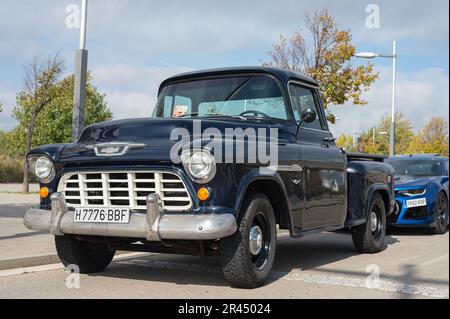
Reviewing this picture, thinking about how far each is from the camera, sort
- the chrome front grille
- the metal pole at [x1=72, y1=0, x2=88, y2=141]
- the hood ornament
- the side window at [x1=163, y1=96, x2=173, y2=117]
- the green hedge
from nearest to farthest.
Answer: the chrome front grille
the hood ornament
the side window at [x1=163, y1=96, x2=173, y2=117]
the metal pole at [x1=72, y1=0, x2=88, y2=141]
the green hedge

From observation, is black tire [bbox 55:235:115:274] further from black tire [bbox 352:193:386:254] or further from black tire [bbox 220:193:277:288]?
black tire [bbox 352:193:386:254]

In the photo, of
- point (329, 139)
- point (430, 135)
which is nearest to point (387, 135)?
point (430, 135)

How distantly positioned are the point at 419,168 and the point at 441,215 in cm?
132

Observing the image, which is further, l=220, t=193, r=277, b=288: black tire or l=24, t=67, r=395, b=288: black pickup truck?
l=220, t=193, r=277, b=288: black tire

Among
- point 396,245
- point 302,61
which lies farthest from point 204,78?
point 302,61

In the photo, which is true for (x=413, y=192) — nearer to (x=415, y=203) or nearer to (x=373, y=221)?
(x=415, y=203)

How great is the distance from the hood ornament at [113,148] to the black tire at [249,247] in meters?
1.14

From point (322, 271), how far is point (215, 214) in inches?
92.2

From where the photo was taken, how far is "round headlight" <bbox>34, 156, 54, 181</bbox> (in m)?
5.70

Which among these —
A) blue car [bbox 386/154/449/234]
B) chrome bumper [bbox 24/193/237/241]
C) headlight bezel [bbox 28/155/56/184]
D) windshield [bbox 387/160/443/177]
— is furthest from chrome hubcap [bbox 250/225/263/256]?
windshield [bbox 387/160/443/177]

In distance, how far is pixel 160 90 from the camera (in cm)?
738

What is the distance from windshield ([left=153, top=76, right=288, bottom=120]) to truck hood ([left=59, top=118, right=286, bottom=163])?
570 mm

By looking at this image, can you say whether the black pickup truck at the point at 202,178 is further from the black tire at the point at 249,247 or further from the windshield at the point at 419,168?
the windshield at the point at 419,168

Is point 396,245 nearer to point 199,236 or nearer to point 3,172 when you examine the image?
point 199,236
